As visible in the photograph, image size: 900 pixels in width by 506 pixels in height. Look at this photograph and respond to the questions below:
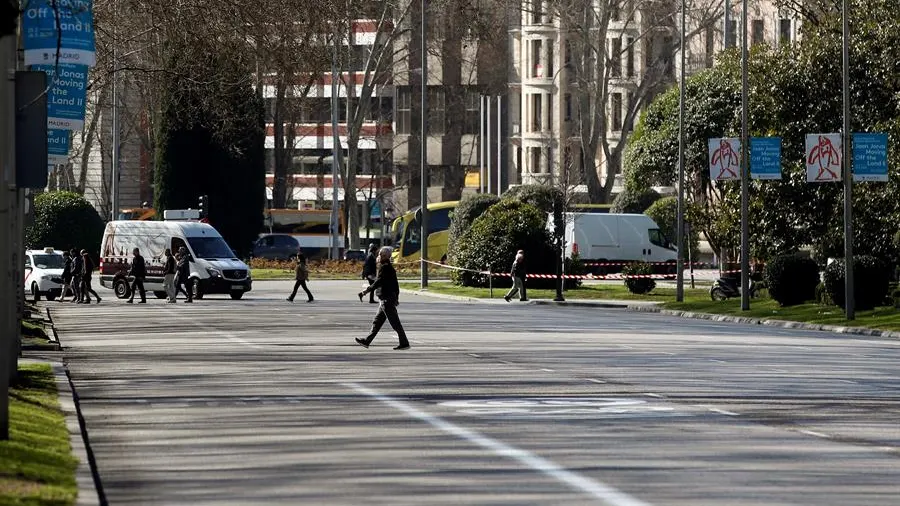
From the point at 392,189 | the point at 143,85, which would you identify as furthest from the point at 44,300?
the point at 392,189

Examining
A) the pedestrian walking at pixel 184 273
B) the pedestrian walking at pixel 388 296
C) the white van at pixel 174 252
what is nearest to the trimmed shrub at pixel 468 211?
the white van at pixel 174 252

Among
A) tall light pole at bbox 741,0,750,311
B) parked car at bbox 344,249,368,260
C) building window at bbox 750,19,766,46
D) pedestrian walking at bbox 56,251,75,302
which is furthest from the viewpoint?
building window at bbox 750,19,766,46

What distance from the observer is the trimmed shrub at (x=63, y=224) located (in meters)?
81.6

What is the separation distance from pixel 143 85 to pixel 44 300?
19563 mm

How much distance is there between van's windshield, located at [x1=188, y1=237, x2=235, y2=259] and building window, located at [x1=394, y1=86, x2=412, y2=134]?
6329 centimetres

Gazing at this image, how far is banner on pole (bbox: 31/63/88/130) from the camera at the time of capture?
82.9ft

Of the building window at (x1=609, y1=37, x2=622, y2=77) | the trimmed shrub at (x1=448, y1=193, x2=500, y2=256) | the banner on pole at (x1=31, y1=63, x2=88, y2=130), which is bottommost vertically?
the trimmed shrub at (x1=448, y1=193, x2=500, y2=256)

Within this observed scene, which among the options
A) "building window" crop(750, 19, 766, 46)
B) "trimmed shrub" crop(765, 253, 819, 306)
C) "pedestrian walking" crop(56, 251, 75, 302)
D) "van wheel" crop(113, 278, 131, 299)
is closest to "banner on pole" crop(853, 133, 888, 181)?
"trimmed shrub" crop(765, 253, 819, 306)

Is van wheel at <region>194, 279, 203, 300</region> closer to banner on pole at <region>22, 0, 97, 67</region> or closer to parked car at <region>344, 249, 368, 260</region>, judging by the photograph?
parked car at <region>344, 249, 368, 260</region>

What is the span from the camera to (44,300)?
187 ft

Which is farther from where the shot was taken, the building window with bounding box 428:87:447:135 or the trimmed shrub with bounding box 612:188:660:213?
the building window with bounding box 428:87:447:135

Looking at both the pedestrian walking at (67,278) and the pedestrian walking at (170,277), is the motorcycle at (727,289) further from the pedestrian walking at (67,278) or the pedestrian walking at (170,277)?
A: the pedestrian walking at (67,278)

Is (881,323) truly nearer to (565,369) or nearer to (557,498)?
(565,369)

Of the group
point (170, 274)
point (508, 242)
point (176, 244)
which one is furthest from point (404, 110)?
point (170, 274)
